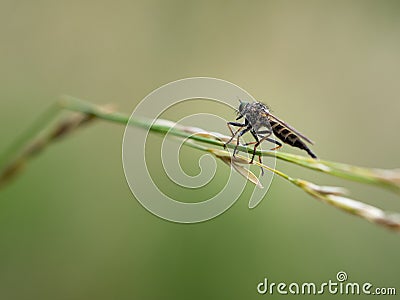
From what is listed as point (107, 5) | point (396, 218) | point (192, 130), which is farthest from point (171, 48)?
point (396, 218)

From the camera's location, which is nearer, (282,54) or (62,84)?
(62,84)

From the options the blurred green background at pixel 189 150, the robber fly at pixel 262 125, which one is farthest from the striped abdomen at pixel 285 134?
the blurred green background at pixel 189 150

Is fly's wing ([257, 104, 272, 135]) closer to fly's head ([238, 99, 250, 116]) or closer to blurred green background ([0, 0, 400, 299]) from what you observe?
fly's head ([238, 99, 250, 116])

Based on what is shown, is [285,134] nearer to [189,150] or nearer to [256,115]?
[256,115]

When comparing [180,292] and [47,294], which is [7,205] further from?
[180,292]

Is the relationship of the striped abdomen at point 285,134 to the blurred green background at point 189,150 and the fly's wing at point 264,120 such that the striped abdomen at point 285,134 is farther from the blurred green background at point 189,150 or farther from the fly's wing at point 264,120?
the blurred green background at point 189,150

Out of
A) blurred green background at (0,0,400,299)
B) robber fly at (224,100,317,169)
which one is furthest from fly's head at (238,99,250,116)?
blurred green background at (0,0,400,299)

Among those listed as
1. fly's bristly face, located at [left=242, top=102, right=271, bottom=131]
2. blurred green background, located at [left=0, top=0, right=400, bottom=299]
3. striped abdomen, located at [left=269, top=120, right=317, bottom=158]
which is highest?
blurred green background, located at [left=0, top=0, right=400, bottom=299]

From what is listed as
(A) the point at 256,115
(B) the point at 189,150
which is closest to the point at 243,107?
(A) the point at 256,115
